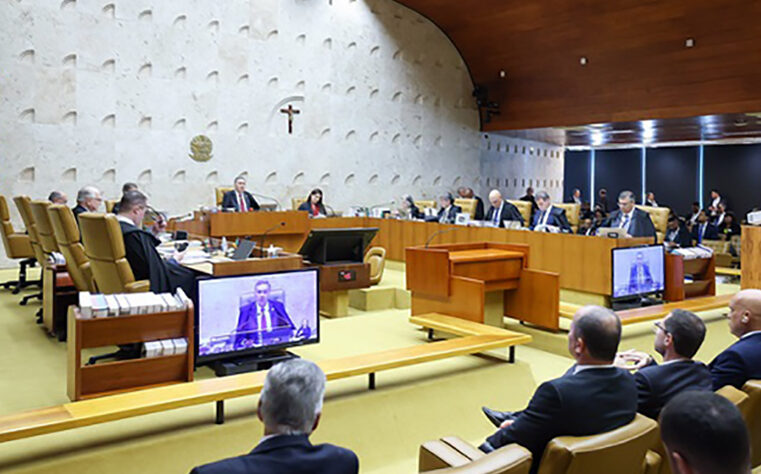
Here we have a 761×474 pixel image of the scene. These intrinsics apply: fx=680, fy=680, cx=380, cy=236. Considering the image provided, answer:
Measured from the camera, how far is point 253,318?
4.11 m

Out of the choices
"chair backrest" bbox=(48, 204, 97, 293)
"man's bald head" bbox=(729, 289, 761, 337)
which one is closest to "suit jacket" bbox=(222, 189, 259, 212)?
"chair backrest" bbox=(48, 204, 97, 293)

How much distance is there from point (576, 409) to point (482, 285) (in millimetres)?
2951

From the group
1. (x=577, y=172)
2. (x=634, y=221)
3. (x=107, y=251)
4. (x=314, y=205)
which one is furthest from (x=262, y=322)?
(x=577, y=172)

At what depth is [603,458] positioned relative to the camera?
2143mm

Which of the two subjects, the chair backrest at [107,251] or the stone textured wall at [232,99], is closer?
the chair backrest at [107,251]

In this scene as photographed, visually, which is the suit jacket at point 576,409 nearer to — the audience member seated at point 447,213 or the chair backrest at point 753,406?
the chair backrest at point 753,406

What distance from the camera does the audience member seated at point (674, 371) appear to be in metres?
2.64

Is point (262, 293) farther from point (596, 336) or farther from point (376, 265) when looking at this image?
point (376, 265)

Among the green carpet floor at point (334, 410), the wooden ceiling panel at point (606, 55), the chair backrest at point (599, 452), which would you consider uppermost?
the wooden ceiling panel at point (606, 55)

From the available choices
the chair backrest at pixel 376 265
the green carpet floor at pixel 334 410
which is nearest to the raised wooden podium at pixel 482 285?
the green carpet floor at pixel 334 410

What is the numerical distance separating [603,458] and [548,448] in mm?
172

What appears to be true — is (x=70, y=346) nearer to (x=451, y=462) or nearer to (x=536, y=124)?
(x=451, y=462)

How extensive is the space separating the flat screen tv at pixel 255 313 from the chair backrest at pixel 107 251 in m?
0.70

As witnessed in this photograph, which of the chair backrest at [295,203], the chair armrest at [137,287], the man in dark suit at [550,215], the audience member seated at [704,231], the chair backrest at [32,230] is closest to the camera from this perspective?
the chair armrest at [137,287]
